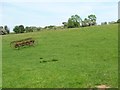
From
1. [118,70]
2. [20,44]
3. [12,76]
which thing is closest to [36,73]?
[12,76]

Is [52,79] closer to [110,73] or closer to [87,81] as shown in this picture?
Answer: [87,81]

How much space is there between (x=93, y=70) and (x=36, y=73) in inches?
174

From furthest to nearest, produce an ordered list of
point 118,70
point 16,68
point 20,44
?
point 20,44
point 16,68
point 118,70

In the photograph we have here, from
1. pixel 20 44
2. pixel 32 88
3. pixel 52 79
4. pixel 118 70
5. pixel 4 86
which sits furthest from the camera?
pixel 20 44

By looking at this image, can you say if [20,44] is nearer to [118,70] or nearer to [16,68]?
[16,68]

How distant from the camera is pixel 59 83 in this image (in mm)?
20922

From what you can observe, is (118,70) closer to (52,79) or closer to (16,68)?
(52,79)

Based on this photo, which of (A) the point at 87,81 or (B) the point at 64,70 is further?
(B) the point at 64,70

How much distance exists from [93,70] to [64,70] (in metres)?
2.42

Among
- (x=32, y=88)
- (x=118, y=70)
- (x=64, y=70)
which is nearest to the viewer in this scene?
(x=32, y=88)

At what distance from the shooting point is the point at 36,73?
25656 millimetres

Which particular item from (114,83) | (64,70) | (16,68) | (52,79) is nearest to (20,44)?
(16,68)

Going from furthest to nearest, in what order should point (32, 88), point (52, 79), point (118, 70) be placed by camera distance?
1. point (118, 70)
2. point (52, 79)
3. point (32, 88)

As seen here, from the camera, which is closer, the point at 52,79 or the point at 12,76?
the point at 52,79
